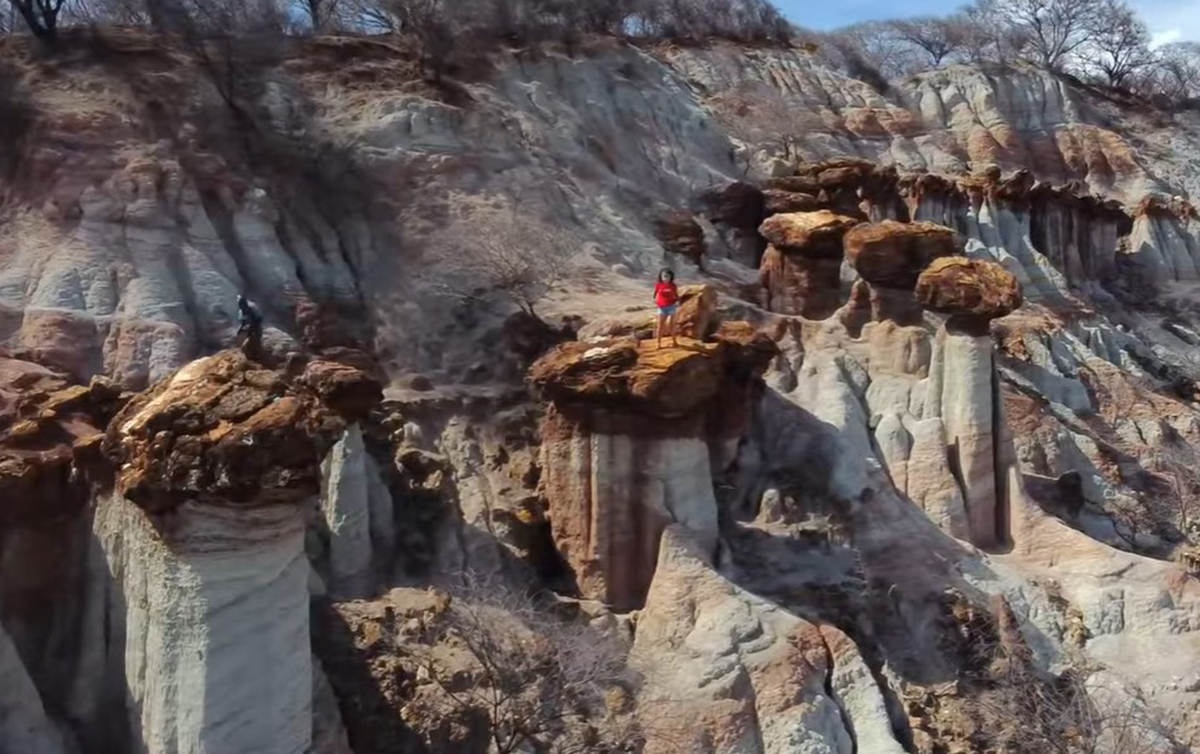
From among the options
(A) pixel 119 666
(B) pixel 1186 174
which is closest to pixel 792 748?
(A) pixel 119 666

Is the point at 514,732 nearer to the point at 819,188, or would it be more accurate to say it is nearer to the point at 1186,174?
the point at 819,188

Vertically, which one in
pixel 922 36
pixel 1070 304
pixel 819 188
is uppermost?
pixel 922 36

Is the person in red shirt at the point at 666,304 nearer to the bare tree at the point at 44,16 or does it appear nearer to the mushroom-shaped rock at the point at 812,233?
the mushroom-shaped rock at the point at 812,233

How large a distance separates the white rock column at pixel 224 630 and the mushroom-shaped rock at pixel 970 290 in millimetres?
10074

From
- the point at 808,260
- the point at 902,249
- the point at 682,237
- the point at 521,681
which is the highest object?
the point at 682,237

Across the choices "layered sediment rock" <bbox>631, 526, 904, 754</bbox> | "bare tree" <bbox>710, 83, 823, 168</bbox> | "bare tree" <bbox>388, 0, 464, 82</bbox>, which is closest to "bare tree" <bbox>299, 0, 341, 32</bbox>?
"bare tree" <bbox>388, 0, 464, 82</bbox>

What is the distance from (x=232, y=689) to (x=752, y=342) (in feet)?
27.3

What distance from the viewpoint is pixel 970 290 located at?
49.5 feet

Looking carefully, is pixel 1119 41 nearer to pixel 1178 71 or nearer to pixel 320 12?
pixel 1178 71

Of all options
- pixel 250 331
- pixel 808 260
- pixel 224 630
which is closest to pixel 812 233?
pixel 808 260

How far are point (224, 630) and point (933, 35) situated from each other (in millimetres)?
60493

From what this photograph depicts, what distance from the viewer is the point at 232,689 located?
8023 mm

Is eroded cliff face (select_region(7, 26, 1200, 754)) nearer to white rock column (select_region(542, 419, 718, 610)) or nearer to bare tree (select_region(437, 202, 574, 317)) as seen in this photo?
white rock column (select_region(542, 419, 718, 610))

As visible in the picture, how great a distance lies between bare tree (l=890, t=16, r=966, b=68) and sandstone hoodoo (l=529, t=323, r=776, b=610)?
52633 millimetres
